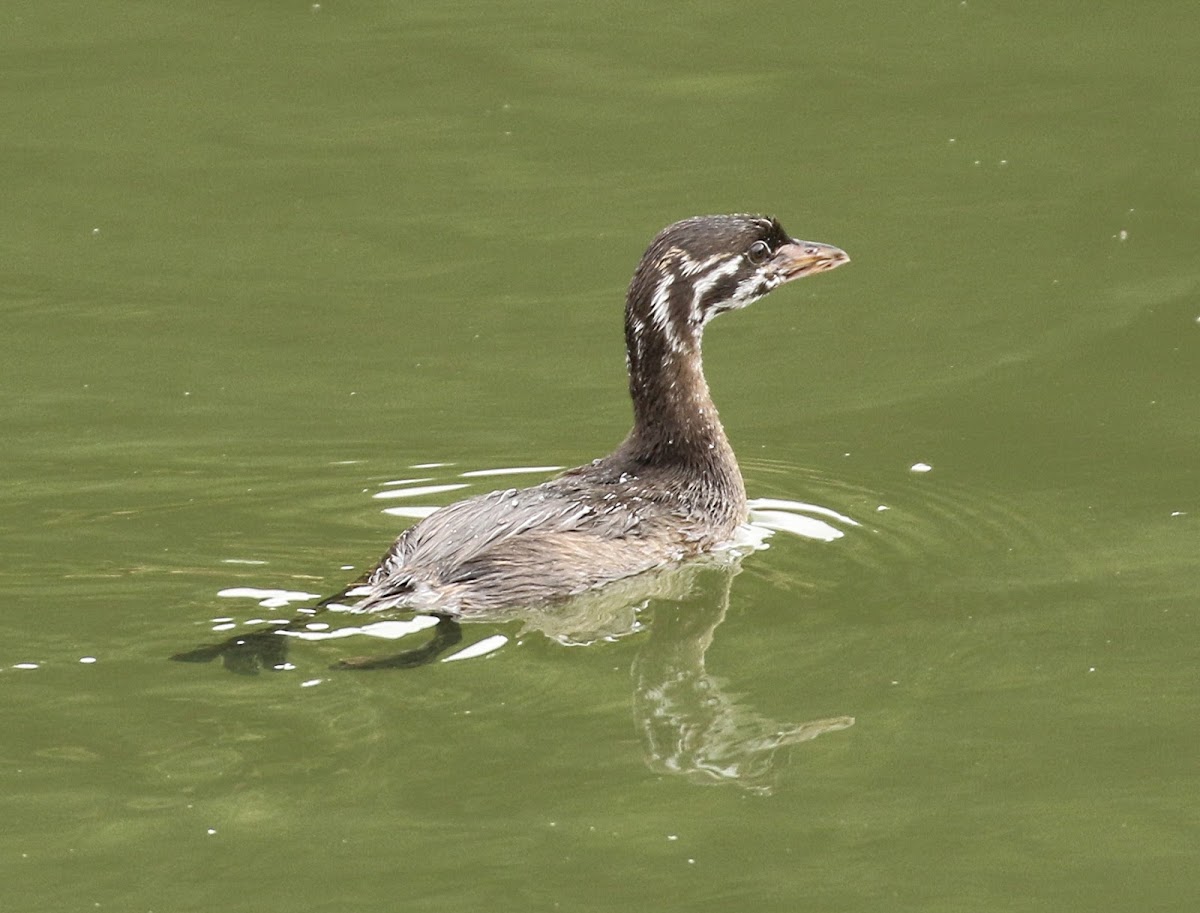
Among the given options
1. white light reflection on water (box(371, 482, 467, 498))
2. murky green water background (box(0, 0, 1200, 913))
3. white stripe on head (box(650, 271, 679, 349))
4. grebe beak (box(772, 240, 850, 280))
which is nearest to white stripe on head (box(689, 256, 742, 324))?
white stripe on head (box(650, 271, 679, 349))

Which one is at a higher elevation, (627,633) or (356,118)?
(356,118)

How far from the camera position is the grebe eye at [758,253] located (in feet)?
31.4

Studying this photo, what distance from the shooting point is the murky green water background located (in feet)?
21.5

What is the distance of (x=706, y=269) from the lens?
9.47m

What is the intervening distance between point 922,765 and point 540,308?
5.36m

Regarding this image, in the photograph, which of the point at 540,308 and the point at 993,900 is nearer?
the point at 993,900

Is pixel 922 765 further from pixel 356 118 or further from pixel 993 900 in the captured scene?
pixel 356 118

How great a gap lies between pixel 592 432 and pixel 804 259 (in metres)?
1.46

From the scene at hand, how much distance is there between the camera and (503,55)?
557 inches

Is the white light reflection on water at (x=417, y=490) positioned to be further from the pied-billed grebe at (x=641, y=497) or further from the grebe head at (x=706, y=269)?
the grebe head at (x=706, y=269)

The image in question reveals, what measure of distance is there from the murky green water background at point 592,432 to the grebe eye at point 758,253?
103 cm

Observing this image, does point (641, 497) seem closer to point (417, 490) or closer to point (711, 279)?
point (711, 279)

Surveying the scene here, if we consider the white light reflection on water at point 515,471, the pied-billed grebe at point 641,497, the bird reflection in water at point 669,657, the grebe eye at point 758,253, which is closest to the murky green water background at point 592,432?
the bird reflection in water at point 669,657

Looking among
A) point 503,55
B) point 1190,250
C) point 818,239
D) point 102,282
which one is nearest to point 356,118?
point 503,55
